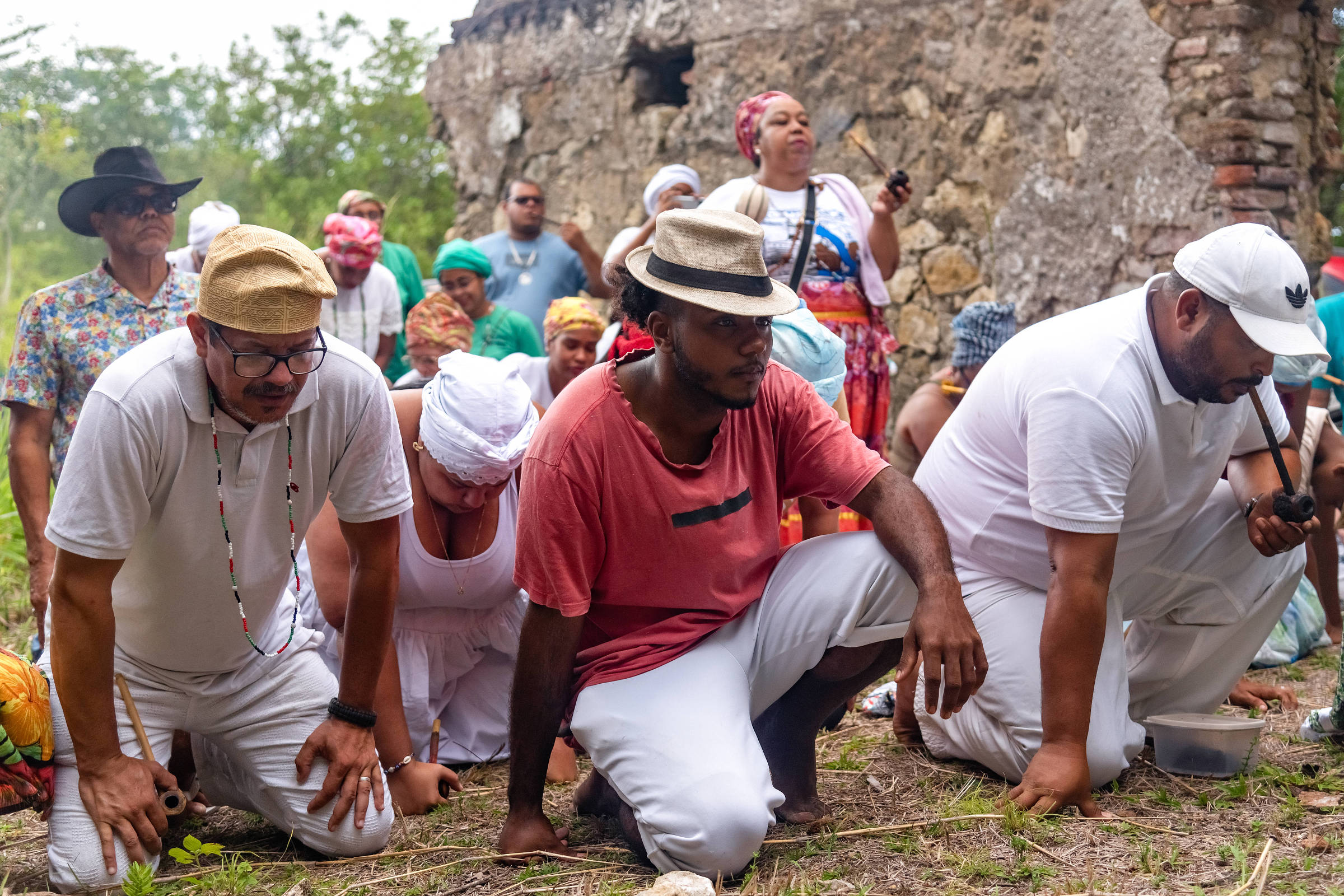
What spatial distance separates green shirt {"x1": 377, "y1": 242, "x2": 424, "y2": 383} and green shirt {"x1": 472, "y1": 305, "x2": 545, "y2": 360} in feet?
2.05

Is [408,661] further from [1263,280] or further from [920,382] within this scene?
[920,382]

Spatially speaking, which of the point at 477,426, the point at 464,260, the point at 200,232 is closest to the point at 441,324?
the point at 464,260

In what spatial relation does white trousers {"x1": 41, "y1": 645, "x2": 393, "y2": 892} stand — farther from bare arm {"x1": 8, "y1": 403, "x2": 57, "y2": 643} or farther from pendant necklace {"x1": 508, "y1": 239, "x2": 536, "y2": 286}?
pendant necklace {"x1": 508, "y1": 239, "x2": 536, "y2": 286}

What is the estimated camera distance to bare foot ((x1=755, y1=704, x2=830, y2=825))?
2.93 m

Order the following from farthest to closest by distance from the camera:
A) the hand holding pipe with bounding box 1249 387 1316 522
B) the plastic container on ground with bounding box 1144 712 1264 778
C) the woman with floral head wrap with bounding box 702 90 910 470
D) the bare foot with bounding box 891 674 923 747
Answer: the woman with floral head wrap with bounding box 702 90 910 470
the bare foot with bounding box 891 674 923 747
the plastic container on ground with bounding box 1144 712 1264 778
the hand holding pipe with bounding box 1249 387 1316 522

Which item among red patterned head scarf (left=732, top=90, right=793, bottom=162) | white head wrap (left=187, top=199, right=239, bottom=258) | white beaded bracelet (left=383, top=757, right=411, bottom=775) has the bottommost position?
white beaded bracelet (left=383, top=757, right=411, bottom=775)

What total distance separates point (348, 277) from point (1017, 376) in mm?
3671

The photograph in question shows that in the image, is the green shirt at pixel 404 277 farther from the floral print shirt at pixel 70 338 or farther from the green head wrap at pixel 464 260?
the floral print shirt at pixel 70 338

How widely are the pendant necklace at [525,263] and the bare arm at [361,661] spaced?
361 cm

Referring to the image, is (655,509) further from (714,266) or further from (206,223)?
(206,223)

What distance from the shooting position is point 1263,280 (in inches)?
110

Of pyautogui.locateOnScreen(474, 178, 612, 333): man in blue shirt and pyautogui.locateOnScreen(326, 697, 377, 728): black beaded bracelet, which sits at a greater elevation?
pyautogui.locateOnScreen(474, 178, 612, 333): man in blue shirt

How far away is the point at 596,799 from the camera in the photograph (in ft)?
9.82

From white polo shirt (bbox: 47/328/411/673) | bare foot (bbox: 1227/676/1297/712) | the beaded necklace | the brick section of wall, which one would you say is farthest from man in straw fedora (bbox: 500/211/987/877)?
the brick section of wall
